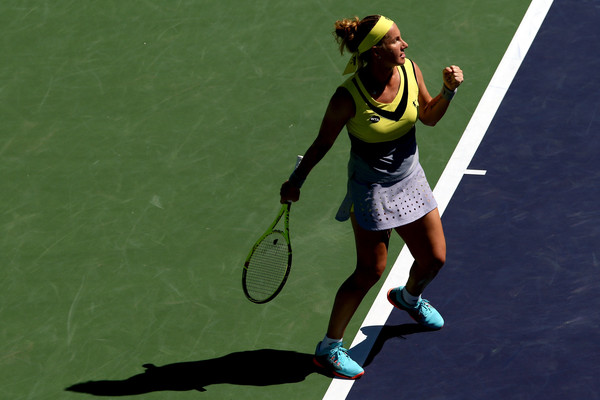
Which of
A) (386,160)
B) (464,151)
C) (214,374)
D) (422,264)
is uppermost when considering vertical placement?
(386,160)

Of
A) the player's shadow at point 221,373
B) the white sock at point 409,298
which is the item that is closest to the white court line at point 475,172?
the white sock at point 409,298

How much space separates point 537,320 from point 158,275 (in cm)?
332

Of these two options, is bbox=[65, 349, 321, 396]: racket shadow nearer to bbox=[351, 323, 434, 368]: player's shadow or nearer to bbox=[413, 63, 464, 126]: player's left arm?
bbox=[351, 323, 434, 368]: player's shadow

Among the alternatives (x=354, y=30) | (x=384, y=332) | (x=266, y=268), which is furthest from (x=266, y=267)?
(x=354, y=30)

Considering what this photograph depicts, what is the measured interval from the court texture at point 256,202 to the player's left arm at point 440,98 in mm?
1890

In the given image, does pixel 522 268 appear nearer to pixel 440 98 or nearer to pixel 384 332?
pixel 384 332

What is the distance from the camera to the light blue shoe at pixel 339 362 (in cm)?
1058

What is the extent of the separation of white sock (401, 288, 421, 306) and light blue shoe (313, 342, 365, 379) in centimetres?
71

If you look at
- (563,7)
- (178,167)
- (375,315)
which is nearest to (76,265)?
(178,167)

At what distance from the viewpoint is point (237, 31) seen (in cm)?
1434

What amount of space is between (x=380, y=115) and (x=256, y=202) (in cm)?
285

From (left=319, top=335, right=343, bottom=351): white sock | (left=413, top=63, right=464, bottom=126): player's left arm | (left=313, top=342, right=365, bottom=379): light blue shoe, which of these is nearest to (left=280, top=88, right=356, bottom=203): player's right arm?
(left=413, top=63, right=464, bottom=126): player's left arm

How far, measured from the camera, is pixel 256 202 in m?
12.3

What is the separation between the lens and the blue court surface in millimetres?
10531
